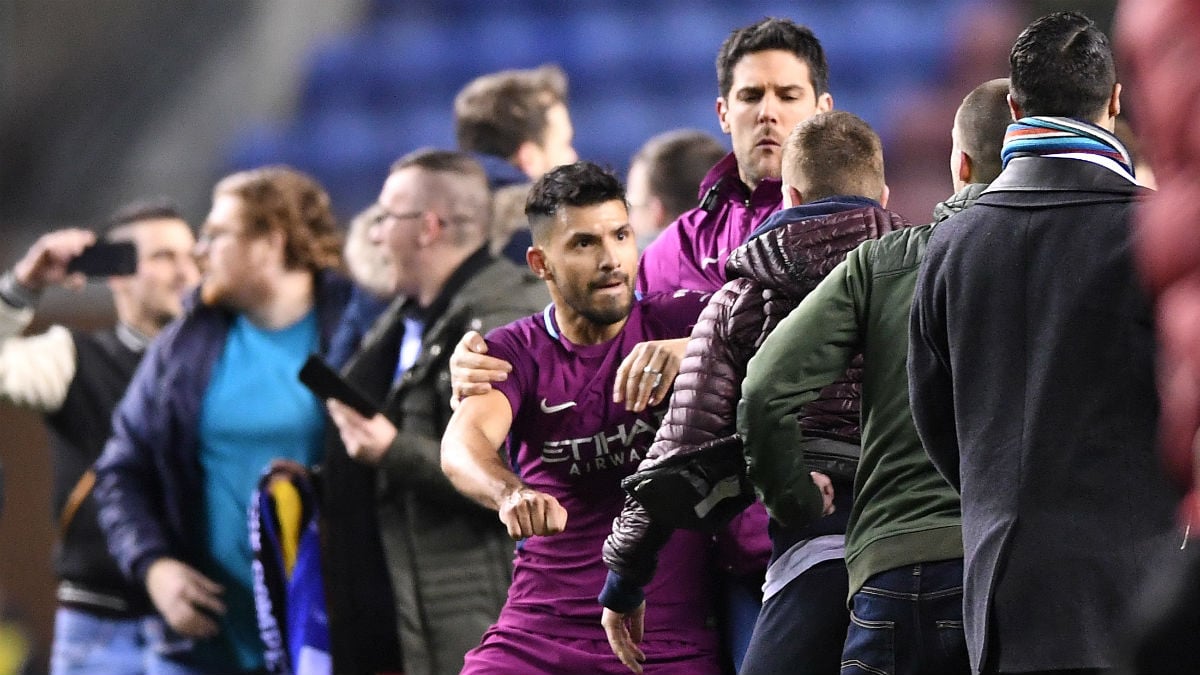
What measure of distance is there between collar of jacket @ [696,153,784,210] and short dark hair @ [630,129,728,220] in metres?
1.39

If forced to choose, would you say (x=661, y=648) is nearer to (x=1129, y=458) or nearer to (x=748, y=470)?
(x=748, y=470)

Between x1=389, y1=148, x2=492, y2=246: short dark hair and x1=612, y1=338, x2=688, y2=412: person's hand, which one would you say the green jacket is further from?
x1=389, y1=148, x2=492, y2=246: short dark hair

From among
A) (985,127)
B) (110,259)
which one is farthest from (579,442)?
(110,259)

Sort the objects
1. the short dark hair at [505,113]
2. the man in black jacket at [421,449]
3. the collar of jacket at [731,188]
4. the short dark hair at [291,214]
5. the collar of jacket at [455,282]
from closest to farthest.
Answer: the collar of jacket at [731,188] < the man in black jacket at [421,449] < the collar of jacket at [455,282] < the short dark hair at [291,214] < the short dark hair at [505,113]

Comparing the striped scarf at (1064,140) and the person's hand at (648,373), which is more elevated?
the striped scarf at (1064,140)

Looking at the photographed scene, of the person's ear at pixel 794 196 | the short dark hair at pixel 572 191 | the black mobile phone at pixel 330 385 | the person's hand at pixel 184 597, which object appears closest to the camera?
the person's ear at pixel 794 196

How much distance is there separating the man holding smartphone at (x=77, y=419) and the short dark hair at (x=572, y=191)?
254 centimetres

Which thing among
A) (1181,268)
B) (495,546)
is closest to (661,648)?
(495,546)

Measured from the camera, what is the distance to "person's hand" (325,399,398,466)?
16.9ft

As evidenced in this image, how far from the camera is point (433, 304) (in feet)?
17.7

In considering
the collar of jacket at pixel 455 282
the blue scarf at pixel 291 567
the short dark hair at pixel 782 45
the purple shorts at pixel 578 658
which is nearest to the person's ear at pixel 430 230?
the collar of jacket at pixel 455 282

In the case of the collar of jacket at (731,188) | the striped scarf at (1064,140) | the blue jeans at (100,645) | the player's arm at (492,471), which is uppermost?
the collar of jacket at (731,188)

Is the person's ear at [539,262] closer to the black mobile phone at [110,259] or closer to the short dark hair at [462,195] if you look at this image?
the short dark hair at [462,195]

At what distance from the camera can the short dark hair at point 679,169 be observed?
5973 millimetres
